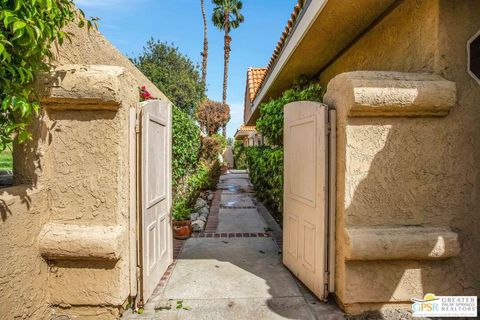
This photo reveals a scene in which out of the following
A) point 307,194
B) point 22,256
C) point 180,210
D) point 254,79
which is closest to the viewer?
point 22,256

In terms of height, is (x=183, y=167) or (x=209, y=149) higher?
(x=209, y=149)

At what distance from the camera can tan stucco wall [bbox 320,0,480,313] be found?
2.89 meters

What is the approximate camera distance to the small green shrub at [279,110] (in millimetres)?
5221

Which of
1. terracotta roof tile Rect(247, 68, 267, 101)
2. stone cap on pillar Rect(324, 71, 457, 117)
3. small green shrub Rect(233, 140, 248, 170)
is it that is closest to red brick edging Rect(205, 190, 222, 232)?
stone cap on pillar Rect(324, 71, 457, 117)

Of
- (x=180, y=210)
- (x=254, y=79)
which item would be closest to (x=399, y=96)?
(x=180, y=210)

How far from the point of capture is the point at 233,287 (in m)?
3.55

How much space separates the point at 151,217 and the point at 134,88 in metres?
1.51

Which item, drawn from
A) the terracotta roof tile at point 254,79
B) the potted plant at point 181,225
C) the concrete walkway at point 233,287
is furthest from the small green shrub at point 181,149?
the terracotta roof tile at point 254,79

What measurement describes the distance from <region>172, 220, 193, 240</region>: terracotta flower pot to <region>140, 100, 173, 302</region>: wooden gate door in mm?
1154

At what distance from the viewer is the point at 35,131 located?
2.78m

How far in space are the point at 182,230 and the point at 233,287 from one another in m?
2.09

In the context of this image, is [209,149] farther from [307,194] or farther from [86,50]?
[307,194]

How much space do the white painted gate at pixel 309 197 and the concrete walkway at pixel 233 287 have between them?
0.24 m

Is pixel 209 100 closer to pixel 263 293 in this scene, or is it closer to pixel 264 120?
pixel 264 120
